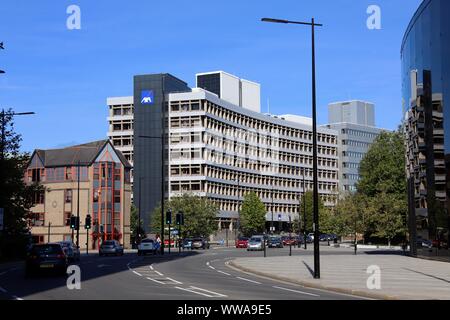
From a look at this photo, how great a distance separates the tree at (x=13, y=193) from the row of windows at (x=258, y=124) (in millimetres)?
76611

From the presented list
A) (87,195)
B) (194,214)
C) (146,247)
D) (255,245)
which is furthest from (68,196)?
(146,247)

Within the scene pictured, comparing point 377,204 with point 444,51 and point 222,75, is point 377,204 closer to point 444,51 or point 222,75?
point 444,51

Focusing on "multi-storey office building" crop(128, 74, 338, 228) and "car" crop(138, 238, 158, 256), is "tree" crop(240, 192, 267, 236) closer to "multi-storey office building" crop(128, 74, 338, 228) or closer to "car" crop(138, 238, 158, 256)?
"multi-storey office building" crop(128, 74, 338, 228)

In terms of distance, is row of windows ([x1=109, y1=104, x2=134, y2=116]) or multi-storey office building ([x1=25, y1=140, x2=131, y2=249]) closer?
multi-storey office building ([x1=25, y1=140, x2=131, y2=249])

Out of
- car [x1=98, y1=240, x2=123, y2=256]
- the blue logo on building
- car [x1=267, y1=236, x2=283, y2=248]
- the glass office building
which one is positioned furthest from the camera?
the blue logo on building

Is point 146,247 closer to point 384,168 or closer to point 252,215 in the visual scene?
point 384,168

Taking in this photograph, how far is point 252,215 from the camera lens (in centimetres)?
12462

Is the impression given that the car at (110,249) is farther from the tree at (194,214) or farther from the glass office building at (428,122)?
the tree at (194,214)

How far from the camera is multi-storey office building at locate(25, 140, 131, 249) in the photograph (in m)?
97.6

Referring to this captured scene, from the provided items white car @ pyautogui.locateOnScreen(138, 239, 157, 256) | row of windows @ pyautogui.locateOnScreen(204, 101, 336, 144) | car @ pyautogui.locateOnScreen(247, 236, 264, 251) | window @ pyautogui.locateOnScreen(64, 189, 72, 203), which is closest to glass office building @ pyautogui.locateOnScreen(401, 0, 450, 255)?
white car @ pyautogui.locateOnScreen(138, 239, 157, 256)

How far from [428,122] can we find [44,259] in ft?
87.1

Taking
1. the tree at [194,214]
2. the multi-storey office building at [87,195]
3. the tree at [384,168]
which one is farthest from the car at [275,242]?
the multi-storey office building at [87,195]

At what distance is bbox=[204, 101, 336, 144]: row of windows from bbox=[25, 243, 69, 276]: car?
9775 centimetres
